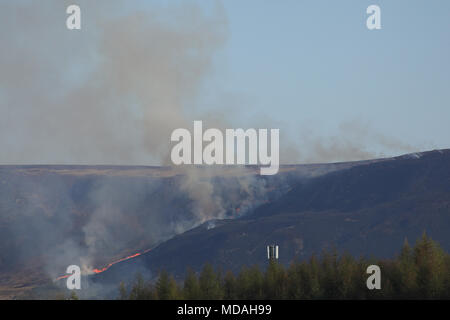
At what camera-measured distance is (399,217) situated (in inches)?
5827

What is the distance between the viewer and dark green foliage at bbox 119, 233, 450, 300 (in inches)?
2662

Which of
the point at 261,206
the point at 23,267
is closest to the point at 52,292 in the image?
the point at 23,267

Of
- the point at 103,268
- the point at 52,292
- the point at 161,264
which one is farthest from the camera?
the point at 103,268

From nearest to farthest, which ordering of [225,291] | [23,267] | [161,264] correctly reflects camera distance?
1. [225,291]
2. [161,264]
3. [23,267]

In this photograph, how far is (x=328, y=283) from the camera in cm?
7088

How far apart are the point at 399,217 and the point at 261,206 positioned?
5690 cm

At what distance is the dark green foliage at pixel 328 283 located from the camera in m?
67.6

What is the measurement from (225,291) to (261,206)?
129 m
